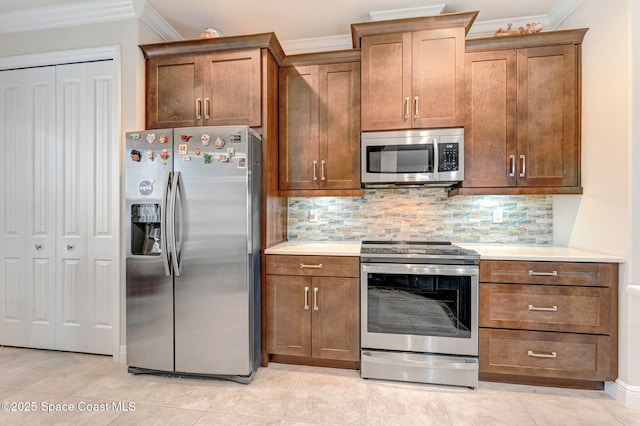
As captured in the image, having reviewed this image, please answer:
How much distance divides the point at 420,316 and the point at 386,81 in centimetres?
184

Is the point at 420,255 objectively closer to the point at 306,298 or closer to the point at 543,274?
the point at 543,274

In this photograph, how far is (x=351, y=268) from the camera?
2.30m

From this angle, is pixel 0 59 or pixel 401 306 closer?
pixel 401 306

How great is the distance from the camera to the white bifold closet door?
8.43 ft

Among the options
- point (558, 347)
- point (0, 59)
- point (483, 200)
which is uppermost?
point (0, 59)

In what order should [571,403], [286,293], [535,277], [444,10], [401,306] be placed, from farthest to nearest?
[444,10], [286,293], [401,306], [535,277], [571,403]

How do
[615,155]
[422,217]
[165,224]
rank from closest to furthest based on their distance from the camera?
[615,155] → [165,224] → [422,217]

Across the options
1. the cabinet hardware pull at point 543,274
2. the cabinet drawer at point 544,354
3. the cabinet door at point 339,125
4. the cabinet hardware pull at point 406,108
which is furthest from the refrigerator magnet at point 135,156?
the cabinet hardware pull at point 543,274

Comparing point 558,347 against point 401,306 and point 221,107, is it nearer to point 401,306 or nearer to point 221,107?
point 401,306

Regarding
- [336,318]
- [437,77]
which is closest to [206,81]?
[437,77]

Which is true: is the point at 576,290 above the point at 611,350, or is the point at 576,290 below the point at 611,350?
above

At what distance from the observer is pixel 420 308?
2191 millimetres

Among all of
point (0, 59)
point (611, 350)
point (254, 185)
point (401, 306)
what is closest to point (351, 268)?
point (401, 306)

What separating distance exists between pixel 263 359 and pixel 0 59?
11.5ft
